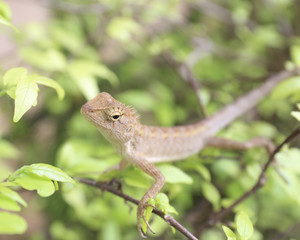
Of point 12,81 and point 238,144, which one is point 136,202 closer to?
point 12,81

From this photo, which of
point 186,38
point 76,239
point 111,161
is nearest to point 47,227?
point 76,239

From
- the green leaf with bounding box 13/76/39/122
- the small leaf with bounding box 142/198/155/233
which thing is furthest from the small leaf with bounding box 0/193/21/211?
the small leaf with bounding box 142/198/155/233

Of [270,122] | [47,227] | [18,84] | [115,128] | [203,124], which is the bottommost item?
[47,227]

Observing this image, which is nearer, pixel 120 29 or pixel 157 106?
pixel 120 29

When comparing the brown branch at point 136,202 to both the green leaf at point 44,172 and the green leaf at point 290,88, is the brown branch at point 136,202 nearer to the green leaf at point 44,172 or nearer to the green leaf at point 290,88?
the green leaf at point 44,172

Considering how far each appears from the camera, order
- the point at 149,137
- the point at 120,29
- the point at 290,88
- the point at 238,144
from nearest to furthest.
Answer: the point at 290,88 < the point at 149,137 < the point at 238,144 < the point at 120,29

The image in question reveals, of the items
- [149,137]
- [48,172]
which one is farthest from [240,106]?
[48,172]

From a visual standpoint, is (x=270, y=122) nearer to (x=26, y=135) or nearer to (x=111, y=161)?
(x=111, y=161)
